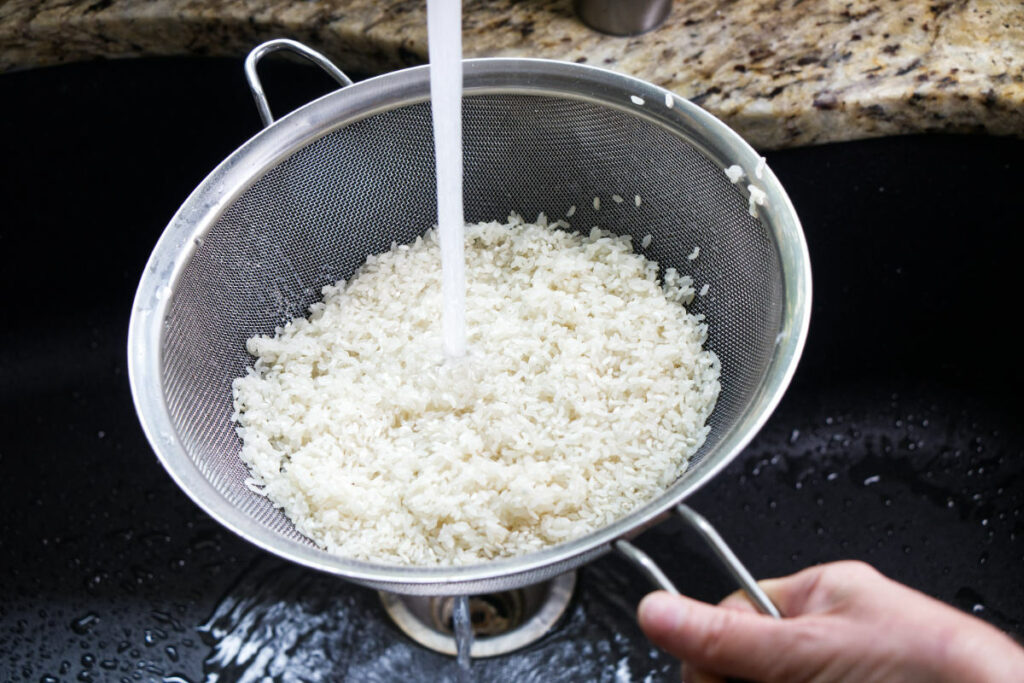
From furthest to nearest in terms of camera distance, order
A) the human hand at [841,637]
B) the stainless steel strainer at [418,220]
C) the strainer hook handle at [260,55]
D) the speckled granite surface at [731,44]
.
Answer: the speckled granite surface at [731,44] → the strainer hook handle at [260,55] → the stainless steel strainer at [418,220] → the human hand at [841,637]

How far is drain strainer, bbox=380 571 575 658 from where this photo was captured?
1.26 meters

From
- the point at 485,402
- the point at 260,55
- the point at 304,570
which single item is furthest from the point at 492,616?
the point at 260,55

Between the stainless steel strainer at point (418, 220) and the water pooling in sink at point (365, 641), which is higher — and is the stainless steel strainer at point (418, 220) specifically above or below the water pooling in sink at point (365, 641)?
above

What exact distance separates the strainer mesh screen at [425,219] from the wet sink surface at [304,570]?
25 centimetres

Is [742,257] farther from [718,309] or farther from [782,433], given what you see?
[782,433]

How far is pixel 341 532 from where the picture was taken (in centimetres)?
93

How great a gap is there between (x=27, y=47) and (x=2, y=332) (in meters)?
0.48

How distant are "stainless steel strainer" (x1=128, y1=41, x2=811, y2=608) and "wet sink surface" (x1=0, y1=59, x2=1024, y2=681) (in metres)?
0.26

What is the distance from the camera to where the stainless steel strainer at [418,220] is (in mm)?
905

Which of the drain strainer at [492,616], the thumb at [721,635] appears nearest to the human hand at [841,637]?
the thumb at [721,635]

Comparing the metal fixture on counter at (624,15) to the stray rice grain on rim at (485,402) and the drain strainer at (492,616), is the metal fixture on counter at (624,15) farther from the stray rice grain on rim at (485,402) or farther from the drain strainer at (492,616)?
the drain strainer at (492,616)

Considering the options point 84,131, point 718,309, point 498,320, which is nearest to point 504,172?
point 498,320

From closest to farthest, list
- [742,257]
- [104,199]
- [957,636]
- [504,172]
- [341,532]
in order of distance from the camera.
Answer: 1. [957,636]
2. [341,532]
3. [742,257]
4. [504,172]
5. [104,199]

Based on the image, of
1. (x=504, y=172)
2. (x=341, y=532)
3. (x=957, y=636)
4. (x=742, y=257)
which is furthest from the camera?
(x=504, y=172)
